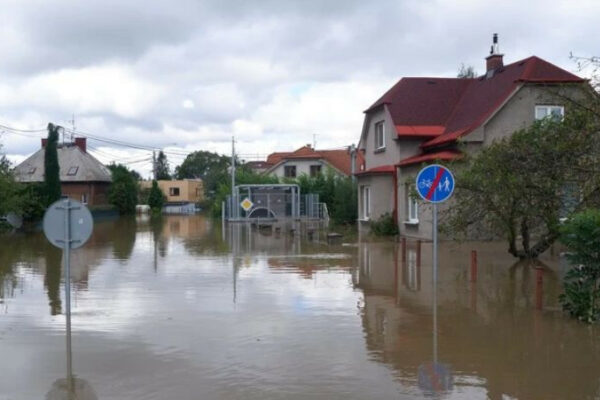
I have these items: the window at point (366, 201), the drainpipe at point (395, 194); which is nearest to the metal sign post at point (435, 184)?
the drainpipe at point (395, 194)

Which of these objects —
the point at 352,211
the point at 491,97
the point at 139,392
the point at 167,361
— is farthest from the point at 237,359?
the point at 352,211

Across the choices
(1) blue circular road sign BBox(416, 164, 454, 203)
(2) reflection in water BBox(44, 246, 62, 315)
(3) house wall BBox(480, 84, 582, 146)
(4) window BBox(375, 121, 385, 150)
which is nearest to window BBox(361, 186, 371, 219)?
(4) window BBox(375, 121, 385, 150)

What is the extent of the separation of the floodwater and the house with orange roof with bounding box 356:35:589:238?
8.88 m

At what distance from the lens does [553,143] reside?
14.1 metres

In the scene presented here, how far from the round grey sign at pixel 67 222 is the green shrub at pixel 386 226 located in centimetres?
2318

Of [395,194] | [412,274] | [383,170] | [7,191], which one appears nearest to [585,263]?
[412,274]

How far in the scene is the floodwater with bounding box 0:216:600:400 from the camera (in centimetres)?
757

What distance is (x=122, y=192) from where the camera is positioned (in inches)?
2771

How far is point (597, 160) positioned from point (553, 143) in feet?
5.80

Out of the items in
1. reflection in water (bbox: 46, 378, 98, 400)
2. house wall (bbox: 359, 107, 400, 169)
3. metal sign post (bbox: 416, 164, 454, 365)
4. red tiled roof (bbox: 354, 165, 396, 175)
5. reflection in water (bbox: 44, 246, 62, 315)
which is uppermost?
house wall (bbox: 359, 107, 400, 169)

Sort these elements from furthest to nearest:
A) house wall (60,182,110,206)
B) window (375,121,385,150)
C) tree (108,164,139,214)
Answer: tree (108,164,139,214) < house wall (60,182,110,206) < window (375,121,385,150)

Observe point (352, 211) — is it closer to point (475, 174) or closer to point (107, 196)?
point (475, 174)

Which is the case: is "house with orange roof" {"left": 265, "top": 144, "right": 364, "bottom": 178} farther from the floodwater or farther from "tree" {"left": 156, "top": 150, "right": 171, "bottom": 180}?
"tree" {"left": 156, "top": 150, "right": 171, "bottom": 180}

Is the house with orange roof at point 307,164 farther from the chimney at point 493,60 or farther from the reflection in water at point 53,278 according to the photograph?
the reflection in water at point 53,278
